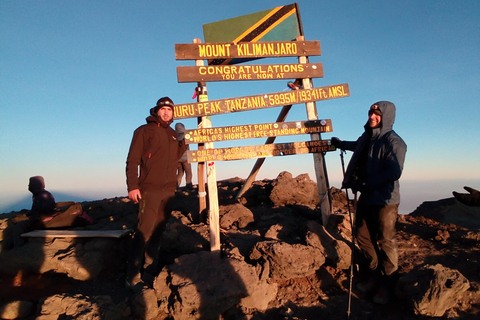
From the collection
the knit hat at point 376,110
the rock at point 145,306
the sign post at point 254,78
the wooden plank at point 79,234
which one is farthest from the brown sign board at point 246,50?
the rock at point 145,306

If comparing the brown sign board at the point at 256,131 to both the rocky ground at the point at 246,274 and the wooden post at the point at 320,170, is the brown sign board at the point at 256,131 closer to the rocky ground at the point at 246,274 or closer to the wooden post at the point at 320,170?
the wooden post at the point at 320,170

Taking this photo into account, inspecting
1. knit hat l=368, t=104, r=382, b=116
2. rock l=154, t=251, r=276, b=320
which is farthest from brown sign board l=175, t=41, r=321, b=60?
rock l=154, t=251, r=276, b=320

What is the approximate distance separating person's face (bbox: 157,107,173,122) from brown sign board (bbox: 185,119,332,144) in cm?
49

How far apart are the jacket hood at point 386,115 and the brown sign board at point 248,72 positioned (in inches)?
64.8

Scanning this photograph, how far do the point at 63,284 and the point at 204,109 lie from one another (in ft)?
11.3

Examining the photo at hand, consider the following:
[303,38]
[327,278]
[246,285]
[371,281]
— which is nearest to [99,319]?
[246,285]

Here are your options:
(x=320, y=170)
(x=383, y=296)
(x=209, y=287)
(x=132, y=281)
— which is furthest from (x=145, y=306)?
(x=320, y=170)

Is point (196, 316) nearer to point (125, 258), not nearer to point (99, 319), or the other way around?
point (99, 319)

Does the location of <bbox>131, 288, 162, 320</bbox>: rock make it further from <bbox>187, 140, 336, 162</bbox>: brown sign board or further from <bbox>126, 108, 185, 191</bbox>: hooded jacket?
<bbox>187, 140, 336, 162</bbox>: brown sign board

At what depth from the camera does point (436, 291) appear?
343 cm

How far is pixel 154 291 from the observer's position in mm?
3730

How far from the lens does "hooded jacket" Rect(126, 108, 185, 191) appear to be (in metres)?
4.03

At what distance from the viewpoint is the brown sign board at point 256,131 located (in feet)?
15.9

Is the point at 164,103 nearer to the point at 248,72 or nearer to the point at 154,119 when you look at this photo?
the point at 154,119
